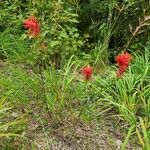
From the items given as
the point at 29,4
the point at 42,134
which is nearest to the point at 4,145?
the point at 42,134

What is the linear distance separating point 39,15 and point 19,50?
81 cm

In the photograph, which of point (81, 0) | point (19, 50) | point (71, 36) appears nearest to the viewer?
point (19, 50)

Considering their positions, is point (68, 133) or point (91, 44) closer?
point (68, 133)

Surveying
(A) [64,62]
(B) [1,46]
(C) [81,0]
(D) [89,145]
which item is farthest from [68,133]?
(C) [81,0]

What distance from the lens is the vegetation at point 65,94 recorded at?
3.78 m

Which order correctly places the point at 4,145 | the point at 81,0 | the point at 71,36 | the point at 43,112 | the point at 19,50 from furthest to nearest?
the point at 81,0
the point at 71,36
the point at 19,50
the point at 43,112
the point at 4,145

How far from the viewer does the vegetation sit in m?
3.78

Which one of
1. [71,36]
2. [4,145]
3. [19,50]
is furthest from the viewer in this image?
[71,36]

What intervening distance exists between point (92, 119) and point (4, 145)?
852mm

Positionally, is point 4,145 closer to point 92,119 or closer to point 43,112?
point 43,112

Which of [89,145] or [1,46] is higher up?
[1,46]

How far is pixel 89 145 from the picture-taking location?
3.84 meters

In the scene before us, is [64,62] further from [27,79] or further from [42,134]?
[42,134]

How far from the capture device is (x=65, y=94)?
416cm
